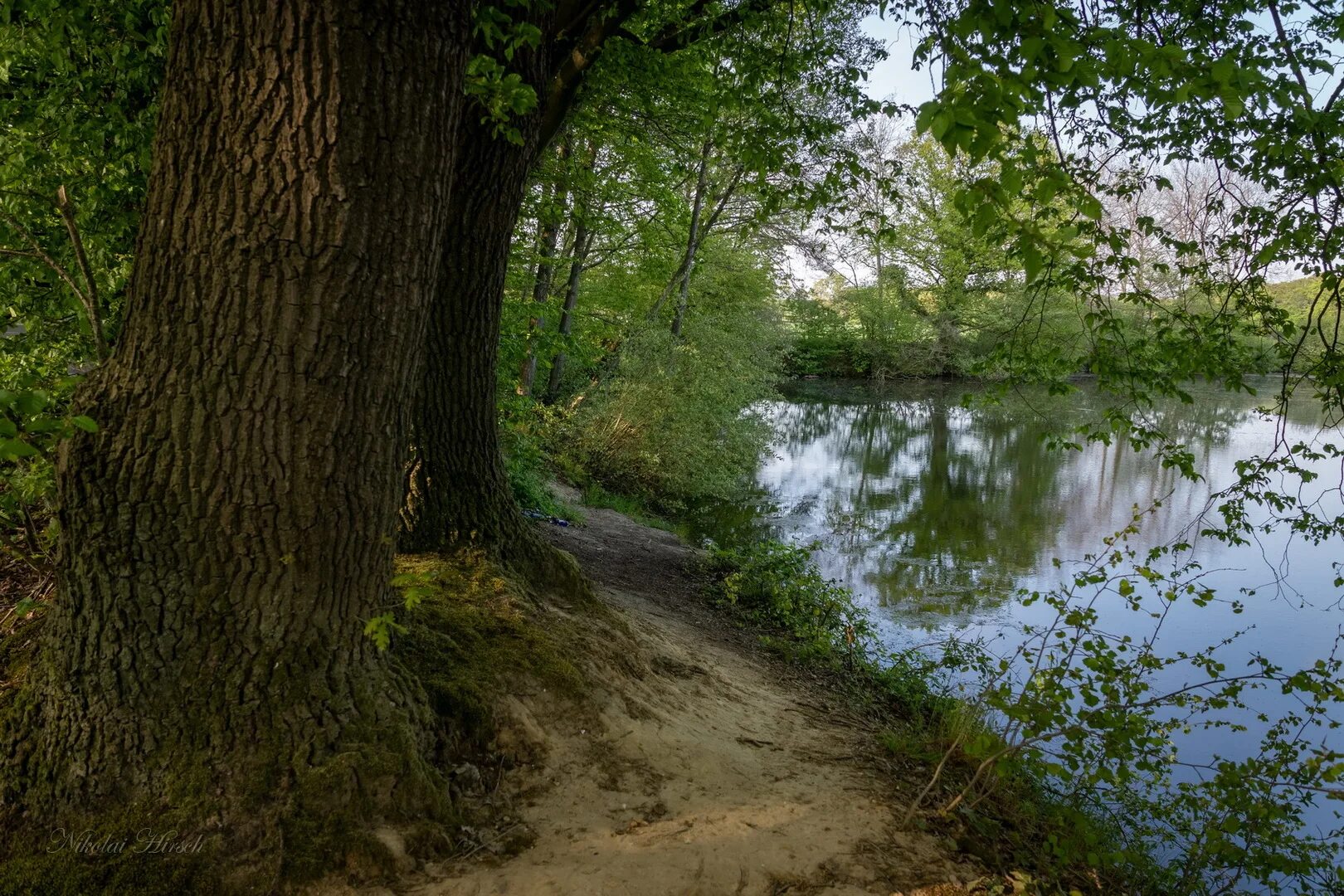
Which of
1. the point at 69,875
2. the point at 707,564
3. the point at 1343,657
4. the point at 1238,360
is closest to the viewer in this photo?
the point at 69,875

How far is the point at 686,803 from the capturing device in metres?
3.22

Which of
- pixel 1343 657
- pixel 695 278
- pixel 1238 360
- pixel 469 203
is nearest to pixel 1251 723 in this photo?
pixel 1343 657

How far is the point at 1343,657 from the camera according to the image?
772cm

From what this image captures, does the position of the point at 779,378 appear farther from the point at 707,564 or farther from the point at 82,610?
the point at 82,610

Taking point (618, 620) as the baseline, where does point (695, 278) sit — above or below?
above

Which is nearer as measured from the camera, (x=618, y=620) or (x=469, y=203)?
(x=469, y=203)

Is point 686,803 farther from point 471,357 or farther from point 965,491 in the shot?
point 965,491

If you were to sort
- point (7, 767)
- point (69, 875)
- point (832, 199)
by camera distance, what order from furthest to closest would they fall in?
point (832, 199)
point (7, 767)
point (69, 875)

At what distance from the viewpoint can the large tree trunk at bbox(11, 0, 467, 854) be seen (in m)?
2.28

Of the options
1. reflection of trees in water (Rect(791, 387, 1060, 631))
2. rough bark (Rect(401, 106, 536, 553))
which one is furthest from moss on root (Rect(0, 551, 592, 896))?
reflection of trees in water (Rect(791, 387, 1060, 631))

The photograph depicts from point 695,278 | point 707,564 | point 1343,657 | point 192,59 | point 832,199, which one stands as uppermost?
point 695,278

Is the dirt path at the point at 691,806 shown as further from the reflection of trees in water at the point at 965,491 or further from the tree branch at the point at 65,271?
the reflection of trees in water at the point at 965,491

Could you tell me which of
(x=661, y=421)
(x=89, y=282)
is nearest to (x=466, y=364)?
(x=89, y=282)

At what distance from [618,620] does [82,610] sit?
2.99 meters
